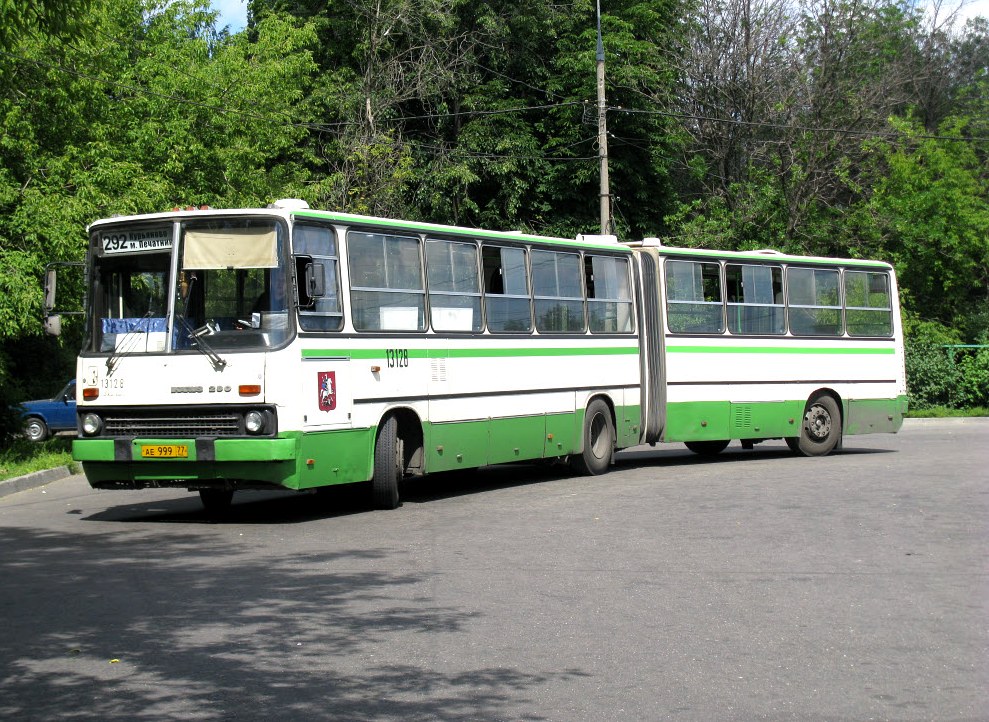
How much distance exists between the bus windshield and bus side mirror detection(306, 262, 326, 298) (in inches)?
9.2

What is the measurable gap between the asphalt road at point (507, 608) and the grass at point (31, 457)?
4630mm

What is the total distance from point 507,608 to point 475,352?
7653 mm

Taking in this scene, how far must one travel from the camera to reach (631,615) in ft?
27.9

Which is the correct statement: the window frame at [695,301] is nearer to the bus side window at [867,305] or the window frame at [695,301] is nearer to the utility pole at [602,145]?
the bus side window at [867,305]

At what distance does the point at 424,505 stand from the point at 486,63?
2913 centimetres

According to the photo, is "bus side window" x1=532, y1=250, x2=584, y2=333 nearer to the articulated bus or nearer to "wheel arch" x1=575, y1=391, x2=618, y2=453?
the articulated bus

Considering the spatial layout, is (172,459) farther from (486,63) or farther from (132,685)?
(486,63)

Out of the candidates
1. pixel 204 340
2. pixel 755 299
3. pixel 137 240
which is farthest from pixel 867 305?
pixel 137 240

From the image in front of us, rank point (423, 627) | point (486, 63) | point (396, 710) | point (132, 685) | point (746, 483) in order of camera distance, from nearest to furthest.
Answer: point (396, 710), point (132, 685), point (423, 627), point (746, 483), point (486, 63)

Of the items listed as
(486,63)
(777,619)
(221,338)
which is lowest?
(777,619)

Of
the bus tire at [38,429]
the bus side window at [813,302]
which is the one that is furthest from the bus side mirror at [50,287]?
the bus tire at [38,429]

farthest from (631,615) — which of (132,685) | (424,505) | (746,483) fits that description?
(746,483)

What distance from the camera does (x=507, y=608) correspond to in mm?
8750

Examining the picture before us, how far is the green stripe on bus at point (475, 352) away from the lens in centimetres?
1373
